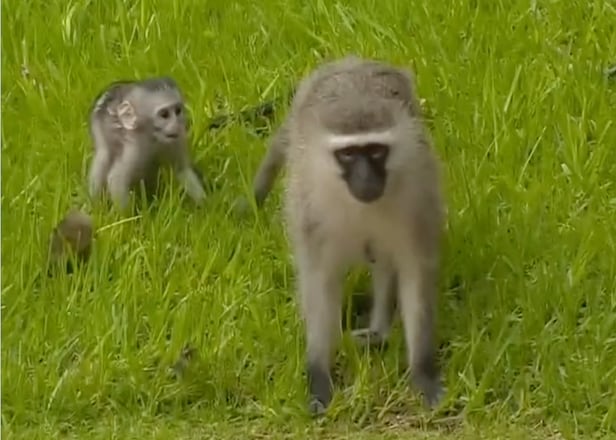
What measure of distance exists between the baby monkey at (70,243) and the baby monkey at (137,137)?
0.41 metres

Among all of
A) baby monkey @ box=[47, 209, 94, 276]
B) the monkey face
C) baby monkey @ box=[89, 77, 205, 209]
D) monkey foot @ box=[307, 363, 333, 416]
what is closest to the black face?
monkey foot @ box=[307, 363, 333, 416]

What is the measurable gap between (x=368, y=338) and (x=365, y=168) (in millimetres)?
784

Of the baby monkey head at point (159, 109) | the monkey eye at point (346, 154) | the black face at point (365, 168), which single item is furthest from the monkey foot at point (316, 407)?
the baby monkey head at point (159, 109)

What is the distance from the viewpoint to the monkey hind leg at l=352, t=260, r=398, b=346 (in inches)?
248

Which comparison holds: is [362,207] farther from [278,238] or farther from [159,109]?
[159,109]

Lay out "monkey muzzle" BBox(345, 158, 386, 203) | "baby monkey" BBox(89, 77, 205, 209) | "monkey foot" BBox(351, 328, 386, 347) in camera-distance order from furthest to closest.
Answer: "baby monkey" BBox(89, 77, 205, 209)
"monkey foot" BBox(351, 328, 386, 347)
"monkey muzzle" BBox(345, 158, 386, 203)

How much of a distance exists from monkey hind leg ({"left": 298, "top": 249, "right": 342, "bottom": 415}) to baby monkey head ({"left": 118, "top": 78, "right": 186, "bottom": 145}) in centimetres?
138

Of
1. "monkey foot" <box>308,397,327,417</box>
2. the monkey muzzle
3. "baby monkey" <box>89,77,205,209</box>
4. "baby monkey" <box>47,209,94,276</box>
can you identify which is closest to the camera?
the monkey muzzle

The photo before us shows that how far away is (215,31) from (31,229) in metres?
1.90

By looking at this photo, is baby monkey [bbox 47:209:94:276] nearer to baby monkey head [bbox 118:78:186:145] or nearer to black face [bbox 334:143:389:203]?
baby monkey head [bbox 118:78:186:145]

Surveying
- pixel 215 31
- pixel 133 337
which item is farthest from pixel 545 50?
pixel 133 337

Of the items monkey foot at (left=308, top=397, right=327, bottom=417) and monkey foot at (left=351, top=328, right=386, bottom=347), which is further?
monkey foot at (left=351, top=328, right=386, bottom=347)

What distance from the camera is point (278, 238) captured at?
6832 millimetres

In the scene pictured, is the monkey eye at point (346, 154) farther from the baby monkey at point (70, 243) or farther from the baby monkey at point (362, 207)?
the baby monkey at point (70, 243)
